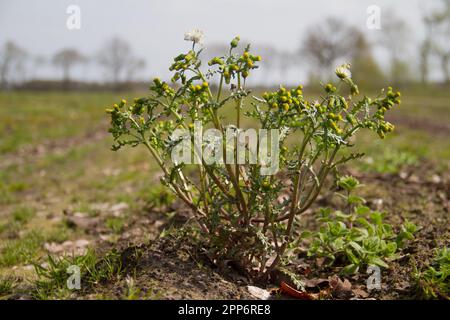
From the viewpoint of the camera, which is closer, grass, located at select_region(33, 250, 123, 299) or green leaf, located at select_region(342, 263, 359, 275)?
grass, located at select_region(33, 250, 123, 299)

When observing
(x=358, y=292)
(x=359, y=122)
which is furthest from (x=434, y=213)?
(x=359, y=122)

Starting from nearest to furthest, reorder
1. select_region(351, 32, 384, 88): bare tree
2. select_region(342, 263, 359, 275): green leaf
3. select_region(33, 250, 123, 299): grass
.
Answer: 1. select_region(33, 250, 123, 299): grass
2. select_region(342, 263, 359, 275): green leaf
3. select_region(351, 32, 384, 88): bare tree

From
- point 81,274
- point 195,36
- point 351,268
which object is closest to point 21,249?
point 81,274

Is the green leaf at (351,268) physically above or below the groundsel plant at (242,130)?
below

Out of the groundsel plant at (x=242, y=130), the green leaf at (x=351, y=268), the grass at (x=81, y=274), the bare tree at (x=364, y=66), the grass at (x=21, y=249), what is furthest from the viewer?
the bare tree at (x=364, y=66)

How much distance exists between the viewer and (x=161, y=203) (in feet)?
14.4

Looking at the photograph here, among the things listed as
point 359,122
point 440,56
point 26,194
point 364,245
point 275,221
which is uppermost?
point 440,56

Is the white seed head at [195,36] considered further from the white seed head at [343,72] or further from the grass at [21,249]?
the grass at [21,249]

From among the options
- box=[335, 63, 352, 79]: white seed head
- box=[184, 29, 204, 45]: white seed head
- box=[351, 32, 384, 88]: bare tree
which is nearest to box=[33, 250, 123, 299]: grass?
box=[184, 29, 204, 45]: white seed head

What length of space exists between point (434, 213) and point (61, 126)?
13.4 metres

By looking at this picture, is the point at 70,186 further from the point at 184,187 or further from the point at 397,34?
the point at 397,34

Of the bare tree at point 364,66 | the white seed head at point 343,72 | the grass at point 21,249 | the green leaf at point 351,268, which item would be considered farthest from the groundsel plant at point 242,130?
the bare tree at point 364,66
